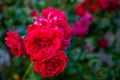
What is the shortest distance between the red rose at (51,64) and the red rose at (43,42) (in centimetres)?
3

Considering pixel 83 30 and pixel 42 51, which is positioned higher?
pixel 42 51

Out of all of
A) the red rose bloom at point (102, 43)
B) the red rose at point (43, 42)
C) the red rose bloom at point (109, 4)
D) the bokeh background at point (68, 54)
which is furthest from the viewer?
the red rose bloom at point (102, 43)

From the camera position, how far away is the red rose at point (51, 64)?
1618 millimetres

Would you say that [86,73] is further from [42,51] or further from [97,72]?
[42,51]

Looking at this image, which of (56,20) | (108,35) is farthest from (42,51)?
(108,35)

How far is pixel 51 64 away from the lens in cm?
163

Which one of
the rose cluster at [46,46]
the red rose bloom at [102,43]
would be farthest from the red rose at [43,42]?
the red rose bloom at [102,43]

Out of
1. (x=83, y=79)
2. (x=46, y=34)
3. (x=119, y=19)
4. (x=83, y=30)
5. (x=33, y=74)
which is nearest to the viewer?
(x=46, y=34)

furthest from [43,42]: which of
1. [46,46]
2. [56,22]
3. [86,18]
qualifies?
[86,18]

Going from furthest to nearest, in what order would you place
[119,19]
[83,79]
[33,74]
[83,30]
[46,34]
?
[119,19], [83,30], [83,79], [33,74], [46,34]

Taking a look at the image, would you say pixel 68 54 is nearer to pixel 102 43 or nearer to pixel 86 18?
pixel 86 18

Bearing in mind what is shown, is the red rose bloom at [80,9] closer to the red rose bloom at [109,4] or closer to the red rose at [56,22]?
the red rose bloom at [109,4]

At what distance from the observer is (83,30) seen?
2998 millimetres

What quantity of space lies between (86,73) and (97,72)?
16cm
